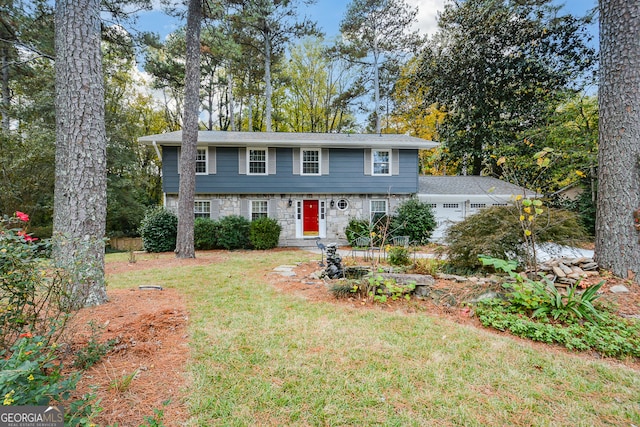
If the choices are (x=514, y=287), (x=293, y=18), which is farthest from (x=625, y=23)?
(x=293, y=18)

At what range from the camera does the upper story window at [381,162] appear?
478 inches

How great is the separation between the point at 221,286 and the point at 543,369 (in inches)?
172

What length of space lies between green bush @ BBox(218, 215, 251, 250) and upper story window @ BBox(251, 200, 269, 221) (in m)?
0.95

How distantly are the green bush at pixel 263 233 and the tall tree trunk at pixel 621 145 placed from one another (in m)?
8.86

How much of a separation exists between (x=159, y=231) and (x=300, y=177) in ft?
18.7

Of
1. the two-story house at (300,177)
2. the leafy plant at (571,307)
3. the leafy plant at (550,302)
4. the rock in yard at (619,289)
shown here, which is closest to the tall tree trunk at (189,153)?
the two-story house at (300,177)

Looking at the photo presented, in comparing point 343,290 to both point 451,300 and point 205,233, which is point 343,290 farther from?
point 205,233

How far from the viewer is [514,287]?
11.3ft

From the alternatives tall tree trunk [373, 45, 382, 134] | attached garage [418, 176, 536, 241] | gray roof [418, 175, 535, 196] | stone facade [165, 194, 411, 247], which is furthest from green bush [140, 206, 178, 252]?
tall tree trunk [373, 45, 382, 134]

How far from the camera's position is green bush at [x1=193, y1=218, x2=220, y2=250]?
406 inches

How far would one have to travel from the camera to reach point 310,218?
12148mm

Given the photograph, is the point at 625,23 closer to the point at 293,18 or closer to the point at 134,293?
the point at 134,293

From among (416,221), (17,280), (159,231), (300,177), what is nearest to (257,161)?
(300,177)

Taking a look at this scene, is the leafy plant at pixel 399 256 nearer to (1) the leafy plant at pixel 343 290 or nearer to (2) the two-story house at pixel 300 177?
(1) the leafy plant at pixel 343 290
